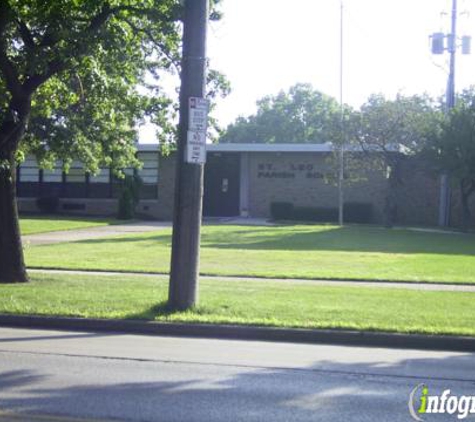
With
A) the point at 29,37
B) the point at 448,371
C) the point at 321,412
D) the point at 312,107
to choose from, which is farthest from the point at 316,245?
the point at 312,107

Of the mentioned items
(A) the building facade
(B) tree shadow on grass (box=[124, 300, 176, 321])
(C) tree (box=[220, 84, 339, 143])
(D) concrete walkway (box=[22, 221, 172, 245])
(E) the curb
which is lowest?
(E) the curb

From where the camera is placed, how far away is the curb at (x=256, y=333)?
9602 mm

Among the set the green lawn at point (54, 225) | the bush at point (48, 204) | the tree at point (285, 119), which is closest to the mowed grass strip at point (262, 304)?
the green lawn at point (54, 225)

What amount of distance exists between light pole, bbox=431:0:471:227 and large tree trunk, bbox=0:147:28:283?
94.5 feet


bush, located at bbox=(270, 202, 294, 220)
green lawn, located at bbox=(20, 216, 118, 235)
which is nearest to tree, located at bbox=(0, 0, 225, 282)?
green lawn, located at bbox=(20, 216, 118, 235)

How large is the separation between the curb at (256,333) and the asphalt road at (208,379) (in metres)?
0.31

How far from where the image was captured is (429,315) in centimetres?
1106

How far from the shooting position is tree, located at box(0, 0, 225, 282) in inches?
502

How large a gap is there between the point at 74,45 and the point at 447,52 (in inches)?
1219

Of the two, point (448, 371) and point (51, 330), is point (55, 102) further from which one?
point (448, 371)

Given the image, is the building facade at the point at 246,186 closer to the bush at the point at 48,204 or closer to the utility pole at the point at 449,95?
the bush at the point at 48,204

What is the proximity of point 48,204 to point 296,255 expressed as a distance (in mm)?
27161

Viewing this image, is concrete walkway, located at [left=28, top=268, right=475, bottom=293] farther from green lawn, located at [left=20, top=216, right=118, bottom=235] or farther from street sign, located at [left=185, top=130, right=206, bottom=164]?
green lawn, located at [left=20, top=216, right=118, bottom=235]

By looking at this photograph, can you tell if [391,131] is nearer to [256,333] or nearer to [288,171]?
[288,171]
